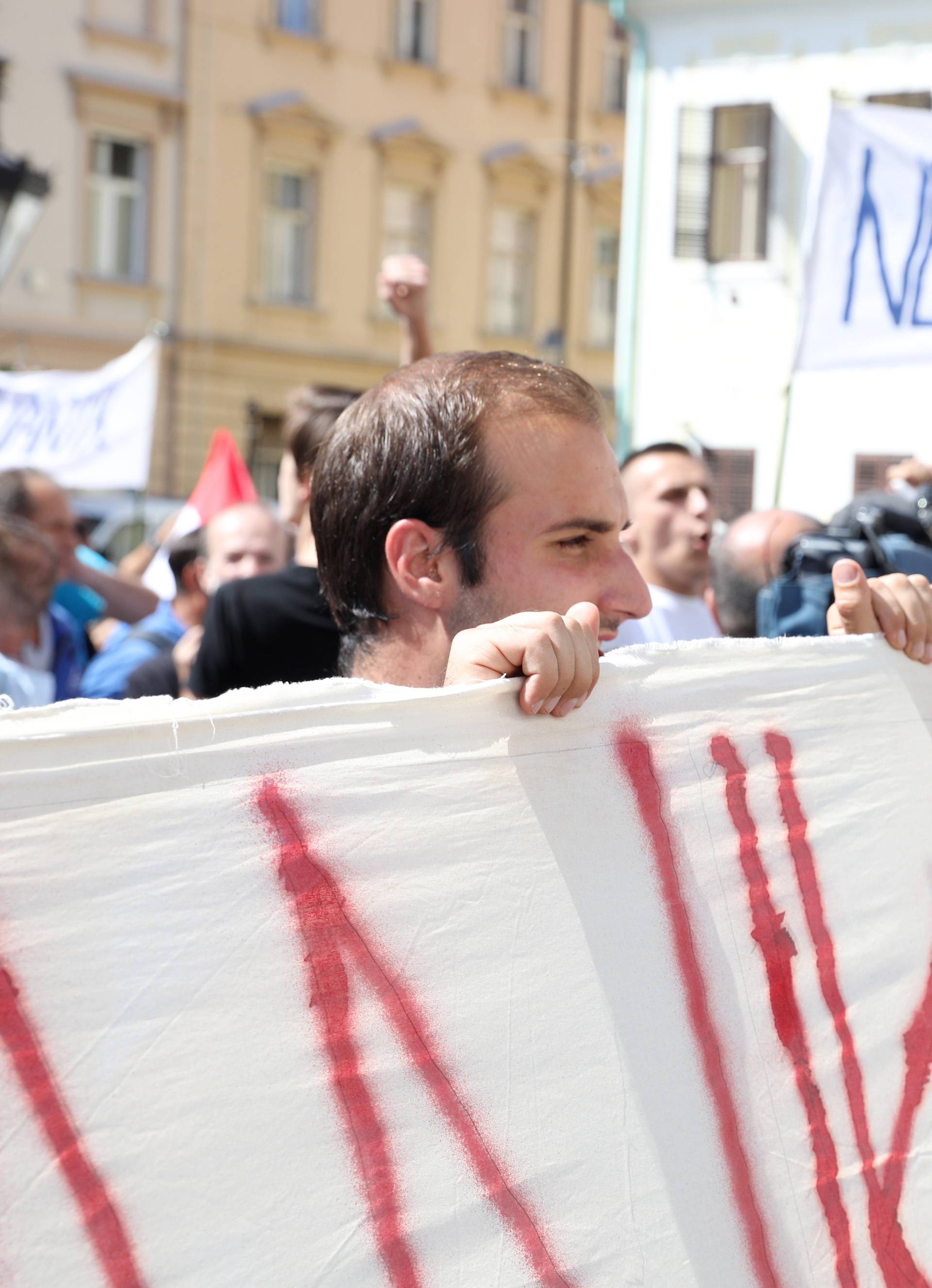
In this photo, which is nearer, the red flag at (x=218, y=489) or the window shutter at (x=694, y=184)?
the red flag at (x=218, y=489)

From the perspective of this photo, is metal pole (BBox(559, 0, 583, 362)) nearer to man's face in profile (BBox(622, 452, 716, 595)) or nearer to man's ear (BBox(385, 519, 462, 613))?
man's face in profile (BBox(622, 452, 716, 595))

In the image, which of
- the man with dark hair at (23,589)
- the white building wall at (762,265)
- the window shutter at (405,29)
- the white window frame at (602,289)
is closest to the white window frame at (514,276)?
the white window frame at (602,289)

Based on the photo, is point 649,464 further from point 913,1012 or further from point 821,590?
point 913,1012

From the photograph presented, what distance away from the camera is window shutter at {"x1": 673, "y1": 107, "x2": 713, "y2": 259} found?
14.8 metres

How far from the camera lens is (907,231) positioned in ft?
14.5

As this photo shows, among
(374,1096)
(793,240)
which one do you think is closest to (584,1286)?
(374,1096)

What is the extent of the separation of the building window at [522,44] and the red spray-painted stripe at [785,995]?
2226 cm

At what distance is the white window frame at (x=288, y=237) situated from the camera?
808 inches

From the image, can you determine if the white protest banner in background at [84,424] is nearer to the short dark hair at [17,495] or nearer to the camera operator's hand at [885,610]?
the short dark hair at [17,495]

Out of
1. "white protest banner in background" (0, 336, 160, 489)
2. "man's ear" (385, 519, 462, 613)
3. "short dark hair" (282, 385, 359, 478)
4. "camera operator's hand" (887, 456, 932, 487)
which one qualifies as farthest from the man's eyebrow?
"white protest banner in background" (0, 336, 160, 489)

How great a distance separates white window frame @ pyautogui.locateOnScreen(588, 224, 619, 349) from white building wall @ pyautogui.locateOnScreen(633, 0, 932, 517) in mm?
8119

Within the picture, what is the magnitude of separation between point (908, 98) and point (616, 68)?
1012 centimetres

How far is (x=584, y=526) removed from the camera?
62.8 inches

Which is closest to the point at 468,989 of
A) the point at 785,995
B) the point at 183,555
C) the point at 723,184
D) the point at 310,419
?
the point at 785,995
